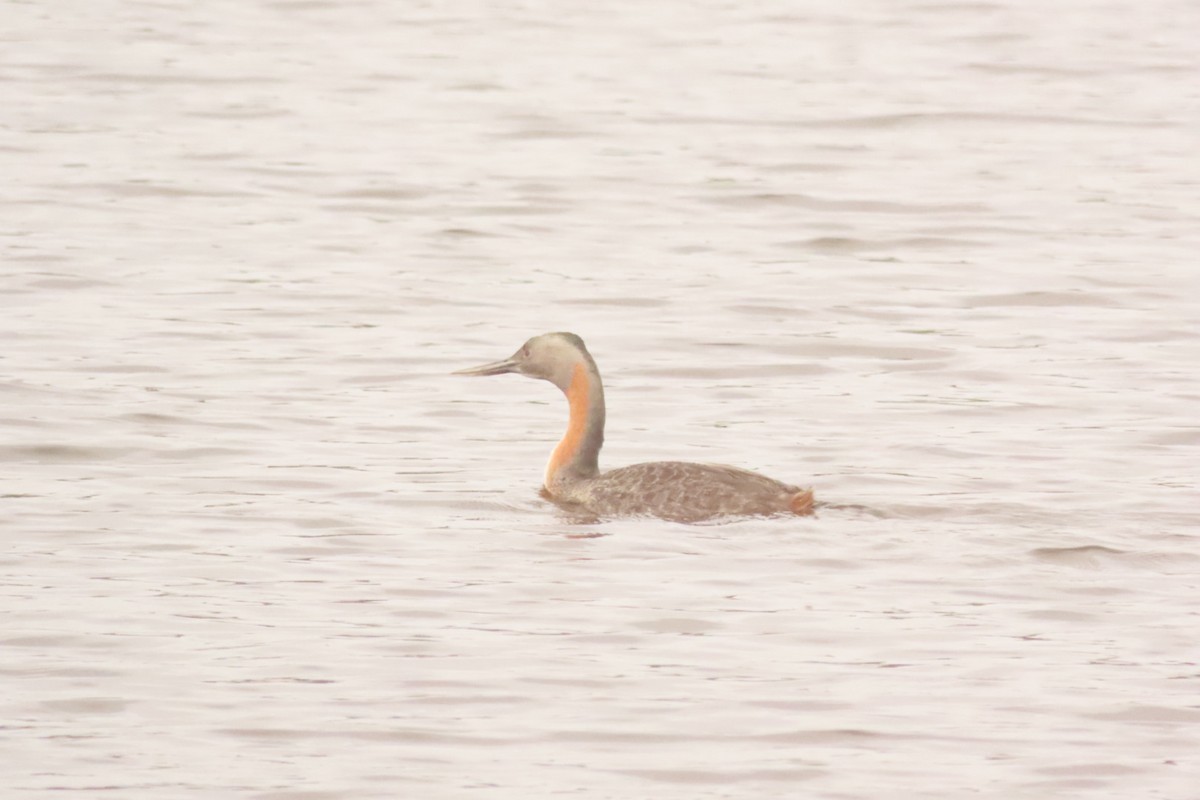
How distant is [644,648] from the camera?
9.58m

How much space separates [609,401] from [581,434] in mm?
2042

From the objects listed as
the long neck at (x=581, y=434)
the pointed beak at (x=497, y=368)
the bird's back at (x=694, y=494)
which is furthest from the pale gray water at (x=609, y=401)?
the pointed beak at (x=497, y=368)

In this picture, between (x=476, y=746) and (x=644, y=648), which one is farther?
(x=644, y=648)

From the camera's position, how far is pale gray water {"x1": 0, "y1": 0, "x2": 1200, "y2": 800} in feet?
28.5

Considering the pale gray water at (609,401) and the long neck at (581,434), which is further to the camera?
the long neck at (581,434)

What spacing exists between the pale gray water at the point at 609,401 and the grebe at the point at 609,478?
13 centimetres

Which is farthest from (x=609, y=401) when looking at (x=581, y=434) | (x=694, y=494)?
(x=694, y=494)

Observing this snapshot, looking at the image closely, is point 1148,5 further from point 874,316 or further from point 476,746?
point 476,746

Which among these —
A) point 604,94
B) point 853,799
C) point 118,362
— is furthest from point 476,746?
point 604,94

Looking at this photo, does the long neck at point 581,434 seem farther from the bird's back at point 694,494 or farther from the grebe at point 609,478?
the bird's back at point 694,494

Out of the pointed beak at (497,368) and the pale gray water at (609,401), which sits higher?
the pointed beak at (497,368)

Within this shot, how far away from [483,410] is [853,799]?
663cm

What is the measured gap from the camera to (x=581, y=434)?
12.6 meters

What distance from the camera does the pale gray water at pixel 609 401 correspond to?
8.70 meters
